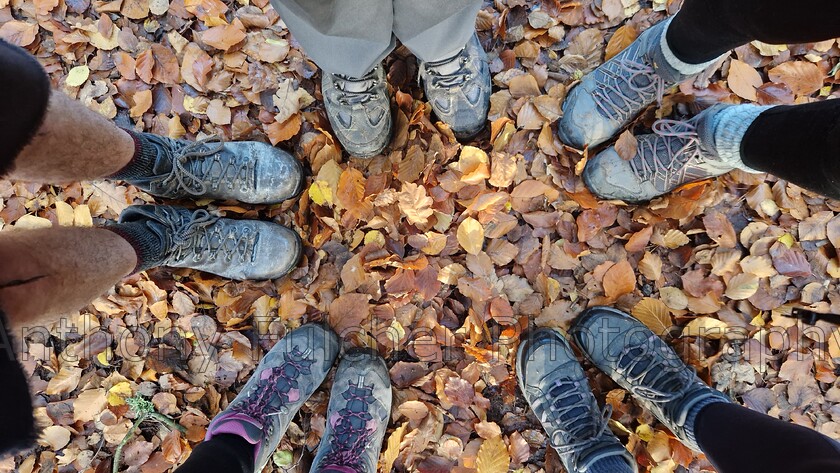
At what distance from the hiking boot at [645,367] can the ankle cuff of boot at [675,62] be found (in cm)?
72

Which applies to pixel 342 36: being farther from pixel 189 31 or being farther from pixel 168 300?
pixel 168 300

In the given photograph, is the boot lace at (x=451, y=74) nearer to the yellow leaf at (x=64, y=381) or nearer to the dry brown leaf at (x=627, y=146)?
the dry brown leaf at (x=627, y=146)

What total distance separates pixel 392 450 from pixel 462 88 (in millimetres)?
1137

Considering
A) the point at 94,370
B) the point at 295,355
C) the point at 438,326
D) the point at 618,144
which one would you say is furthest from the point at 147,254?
the point at 618,144

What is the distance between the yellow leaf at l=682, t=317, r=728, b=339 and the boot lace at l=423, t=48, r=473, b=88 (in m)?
1.03

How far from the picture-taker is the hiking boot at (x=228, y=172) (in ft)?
4.35

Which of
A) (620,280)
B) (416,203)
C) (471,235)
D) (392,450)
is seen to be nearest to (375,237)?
(416,203)

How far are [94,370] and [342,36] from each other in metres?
1.36

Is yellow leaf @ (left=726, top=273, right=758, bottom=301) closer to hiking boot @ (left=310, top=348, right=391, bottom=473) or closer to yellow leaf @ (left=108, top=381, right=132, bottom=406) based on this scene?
hiking boot @ (left=310, top=348, right=391, bottom=473)

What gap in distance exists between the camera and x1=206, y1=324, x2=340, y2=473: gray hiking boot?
4.09ft

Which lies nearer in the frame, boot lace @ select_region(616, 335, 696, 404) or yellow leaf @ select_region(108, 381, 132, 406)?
boot lace @ select_region(616, 335, 696, 404)

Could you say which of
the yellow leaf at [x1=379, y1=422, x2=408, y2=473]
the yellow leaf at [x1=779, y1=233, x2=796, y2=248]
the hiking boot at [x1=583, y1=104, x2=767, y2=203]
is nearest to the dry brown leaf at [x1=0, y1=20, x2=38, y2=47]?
the yellow leaf at [x1=379, y1=422, x2=408, y2=473]

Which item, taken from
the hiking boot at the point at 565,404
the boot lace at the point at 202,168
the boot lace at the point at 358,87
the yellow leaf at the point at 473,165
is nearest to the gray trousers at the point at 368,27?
the boot lace at the point at 358,87

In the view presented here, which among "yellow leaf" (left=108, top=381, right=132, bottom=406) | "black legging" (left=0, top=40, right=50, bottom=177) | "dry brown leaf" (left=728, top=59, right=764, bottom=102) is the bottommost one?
"yellow leaf" (left=108, top=381, right=132, bottom=406)
